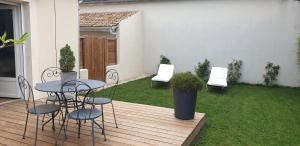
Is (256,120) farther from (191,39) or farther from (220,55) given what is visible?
(191,39)

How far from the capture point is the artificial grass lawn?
17.7ft

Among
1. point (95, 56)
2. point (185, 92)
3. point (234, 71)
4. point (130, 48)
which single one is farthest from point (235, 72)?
point (185, 92)

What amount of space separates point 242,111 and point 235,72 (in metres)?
4.64

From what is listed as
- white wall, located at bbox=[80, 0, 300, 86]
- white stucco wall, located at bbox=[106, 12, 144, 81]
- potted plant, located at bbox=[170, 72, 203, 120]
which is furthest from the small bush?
potted plant, located at bbox=[170, 72, 203, 120]

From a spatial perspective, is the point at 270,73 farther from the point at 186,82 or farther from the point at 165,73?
the point at 186,82

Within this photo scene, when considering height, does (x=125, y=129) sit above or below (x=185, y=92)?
below

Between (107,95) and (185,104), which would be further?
(107,95)

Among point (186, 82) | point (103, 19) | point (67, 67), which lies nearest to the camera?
point (67, 67)

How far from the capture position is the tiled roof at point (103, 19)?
1164cm

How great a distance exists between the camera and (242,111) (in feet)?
24.1

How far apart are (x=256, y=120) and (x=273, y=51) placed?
18.3 ft

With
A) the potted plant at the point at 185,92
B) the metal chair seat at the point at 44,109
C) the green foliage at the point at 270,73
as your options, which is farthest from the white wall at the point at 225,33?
the metal chair seat at the point at 44,109

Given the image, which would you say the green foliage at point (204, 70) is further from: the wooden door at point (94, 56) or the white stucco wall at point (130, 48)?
the wooden door at point (94, 56)

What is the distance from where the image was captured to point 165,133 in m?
4.78
